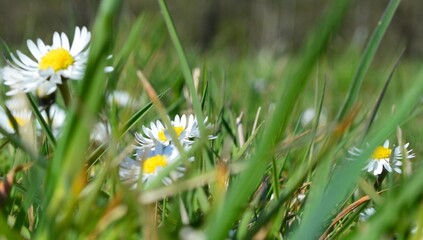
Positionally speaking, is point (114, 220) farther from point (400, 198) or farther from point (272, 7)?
point (272, 7)

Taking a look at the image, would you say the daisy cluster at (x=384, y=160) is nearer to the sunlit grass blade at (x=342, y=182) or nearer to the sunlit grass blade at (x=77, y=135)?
the sunlit grass blade at (x=342, y=182)

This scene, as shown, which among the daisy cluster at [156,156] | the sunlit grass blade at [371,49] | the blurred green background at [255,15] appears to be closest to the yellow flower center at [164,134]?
the daisy cluster at [156,156]

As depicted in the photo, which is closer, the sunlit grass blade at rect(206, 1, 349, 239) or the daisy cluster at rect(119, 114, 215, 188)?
the sunlit grass blade at rect(206, 1, 349, 239)

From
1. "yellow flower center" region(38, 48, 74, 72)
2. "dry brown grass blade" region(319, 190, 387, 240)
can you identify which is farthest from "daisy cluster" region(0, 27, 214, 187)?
"dry brown grass blade" region(319, 190, 387, 240)

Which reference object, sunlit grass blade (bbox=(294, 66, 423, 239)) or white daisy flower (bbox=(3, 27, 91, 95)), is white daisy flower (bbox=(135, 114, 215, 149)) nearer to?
white daisy flower (bbox=(3, 27, 91, 95))

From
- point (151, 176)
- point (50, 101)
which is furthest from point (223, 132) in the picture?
point (151, 176)

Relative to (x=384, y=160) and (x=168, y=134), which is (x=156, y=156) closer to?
(x=168, y=134)

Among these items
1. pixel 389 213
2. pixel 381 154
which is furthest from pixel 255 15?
pixel 389 213
